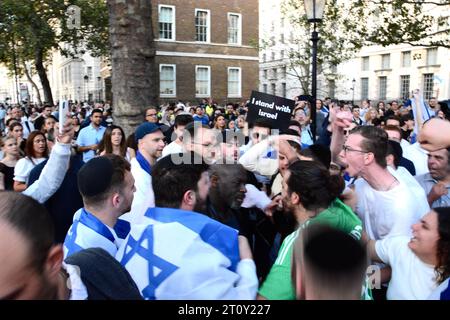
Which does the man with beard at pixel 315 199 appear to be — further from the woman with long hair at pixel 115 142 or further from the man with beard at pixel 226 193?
the woman with long hair at pixel 115 142

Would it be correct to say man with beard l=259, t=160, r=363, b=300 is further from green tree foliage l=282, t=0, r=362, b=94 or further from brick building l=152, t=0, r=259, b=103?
brick building l=152, t=0, r=259, b=103

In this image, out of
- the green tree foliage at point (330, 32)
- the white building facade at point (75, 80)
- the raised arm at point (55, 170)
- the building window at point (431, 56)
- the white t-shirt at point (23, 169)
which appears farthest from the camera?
the white building facade at point (75, 80)

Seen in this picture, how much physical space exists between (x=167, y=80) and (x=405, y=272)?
31.8 m

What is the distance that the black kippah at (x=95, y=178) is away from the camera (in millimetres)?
2714

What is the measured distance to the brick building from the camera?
107 ft

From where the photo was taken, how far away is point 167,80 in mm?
33062

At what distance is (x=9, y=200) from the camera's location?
1.42 meters

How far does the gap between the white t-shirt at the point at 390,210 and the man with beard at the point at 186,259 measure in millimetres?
1129

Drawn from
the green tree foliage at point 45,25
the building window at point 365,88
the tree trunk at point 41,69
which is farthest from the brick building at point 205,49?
the building window at point 365,88

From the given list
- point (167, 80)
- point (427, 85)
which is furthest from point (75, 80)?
point (427, 85)
